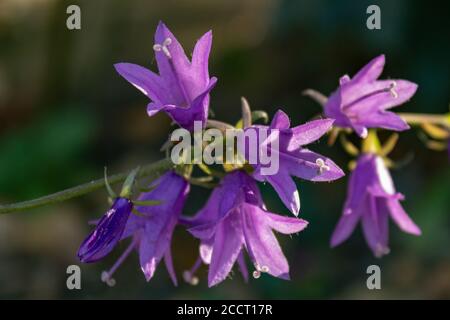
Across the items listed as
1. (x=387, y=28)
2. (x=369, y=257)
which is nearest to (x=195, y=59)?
(x=369, y=257)

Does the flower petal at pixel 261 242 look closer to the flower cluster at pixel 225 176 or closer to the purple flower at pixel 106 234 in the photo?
the flower cluster at pixel 225 176

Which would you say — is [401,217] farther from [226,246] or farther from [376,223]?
[226,246]

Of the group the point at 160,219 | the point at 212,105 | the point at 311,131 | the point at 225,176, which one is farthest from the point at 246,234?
the point at 212,105

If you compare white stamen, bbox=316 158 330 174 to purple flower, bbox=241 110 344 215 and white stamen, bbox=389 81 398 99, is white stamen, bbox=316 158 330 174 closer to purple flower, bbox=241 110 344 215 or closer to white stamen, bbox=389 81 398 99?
purple flower, bbox=241 110 344 215

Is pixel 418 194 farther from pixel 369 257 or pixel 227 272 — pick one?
pixel 227 272

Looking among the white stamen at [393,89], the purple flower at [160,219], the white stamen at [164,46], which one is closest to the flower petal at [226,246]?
the purple flower at [160,219]

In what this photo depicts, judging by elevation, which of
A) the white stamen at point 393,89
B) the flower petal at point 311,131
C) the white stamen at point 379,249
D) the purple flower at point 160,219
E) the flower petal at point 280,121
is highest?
the white stamen at point 393,89
